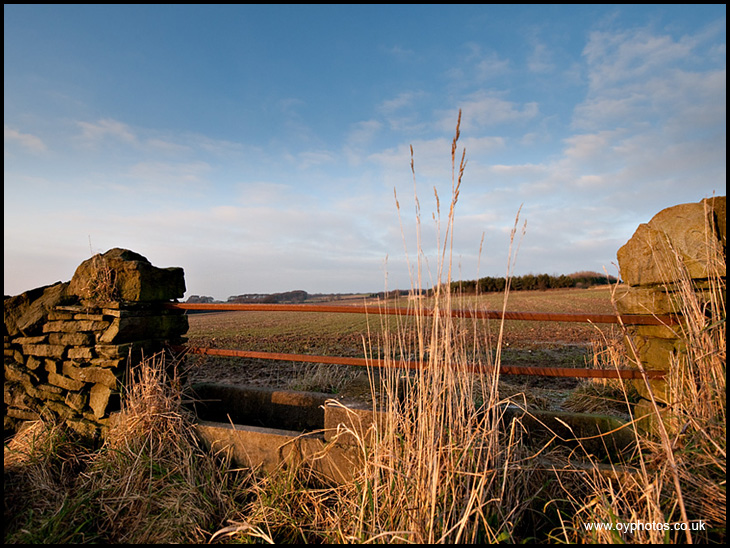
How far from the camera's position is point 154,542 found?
2016 mm

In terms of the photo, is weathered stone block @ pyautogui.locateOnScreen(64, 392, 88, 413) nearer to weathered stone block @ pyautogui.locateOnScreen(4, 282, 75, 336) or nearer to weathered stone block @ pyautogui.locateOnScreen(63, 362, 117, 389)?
weathered stone block @ pyautogui.locateOnScreen(63, 362, 117, 389)

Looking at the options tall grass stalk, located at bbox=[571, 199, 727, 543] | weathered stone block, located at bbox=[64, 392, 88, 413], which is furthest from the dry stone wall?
tall grass stalk, located at bbox=[571, 199, 727, 543]

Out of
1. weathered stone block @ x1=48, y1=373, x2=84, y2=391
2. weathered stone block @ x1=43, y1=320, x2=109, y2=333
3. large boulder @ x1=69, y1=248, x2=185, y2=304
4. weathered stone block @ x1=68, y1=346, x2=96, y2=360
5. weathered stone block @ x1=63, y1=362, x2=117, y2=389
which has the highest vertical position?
large boulder @ x1=69, y1=248, x2=185, y2=304

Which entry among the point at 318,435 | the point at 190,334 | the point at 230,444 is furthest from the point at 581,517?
the point at 190,334

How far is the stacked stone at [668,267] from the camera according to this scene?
2.17 meters

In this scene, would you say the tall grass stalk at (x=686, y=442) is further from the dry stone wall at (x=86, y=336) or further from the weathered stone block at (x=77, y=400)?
the weathered stone block at (x=77, y=400)

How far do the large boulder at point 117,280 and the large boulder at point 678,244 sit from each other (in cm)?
356

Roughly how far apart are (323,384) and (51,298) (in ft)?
8.20

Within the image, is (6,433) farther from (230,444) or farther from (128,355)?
(230,444)

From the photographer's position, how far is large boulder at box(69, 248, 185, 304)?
10.1 feet

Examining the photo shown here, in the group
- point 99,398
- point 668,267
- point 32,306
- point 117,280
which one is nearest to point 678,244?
point 668,267

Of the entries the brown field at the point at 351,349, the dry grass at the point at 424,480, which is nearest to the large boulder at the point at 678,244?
the dry grass at the point at 424,480

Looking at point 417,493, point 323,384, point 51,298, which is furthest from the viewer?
point 323,384

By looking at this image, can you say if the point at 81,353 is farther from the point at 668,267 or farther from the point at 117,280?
the point at 668,267
